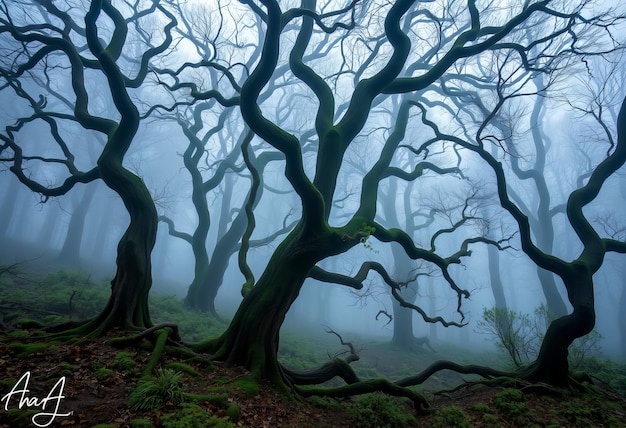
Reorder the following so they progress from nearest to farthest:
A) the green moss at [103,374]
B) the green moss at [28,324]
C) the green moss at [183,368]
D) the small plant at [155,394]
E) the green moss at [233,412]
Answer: the small plant at [155,394] < the green moss at [233,412] < the green moss at [103,374] < the green moss at [183,368] < the green moss at [28,324]

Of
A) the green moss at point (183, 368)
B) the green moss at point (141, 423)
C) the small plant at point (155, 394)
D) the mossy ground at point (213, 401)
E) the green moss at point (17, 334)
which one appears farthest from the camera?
the green moss at point (17, 334)

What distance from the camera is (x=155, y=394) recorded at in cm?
402

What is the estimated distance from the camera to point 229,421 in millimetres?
3910

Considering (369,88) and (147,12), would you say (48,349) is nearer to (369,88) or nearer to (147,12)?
(369,88)

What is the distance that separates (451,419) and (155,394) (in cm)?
538

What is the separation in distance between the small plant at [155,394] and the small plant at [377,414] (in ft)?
10.4

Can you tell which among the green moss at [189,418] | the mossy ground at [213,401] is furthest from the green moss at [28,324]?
the green moss at [189,418]

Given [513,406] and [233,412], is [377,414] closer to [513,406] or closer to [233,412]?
[233,412]

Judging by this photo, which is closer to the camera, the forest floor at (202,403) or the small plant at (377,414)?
the forest floor at (202,403)

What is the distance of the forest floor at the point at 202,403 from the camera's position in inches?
141

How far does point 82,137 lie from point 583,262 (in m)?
42.2

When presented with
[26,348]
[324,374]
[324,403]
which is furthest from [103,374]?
[324,374]

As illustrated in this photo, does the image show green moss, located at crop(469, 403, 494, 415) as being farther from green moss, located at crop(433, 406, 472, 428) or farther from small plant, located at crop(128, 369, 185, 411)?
small plant, located at crop(128, 369, 185, 411)

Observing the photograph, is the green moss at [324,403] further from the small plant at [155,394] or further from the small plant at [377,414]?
the small plant at [155,394]
